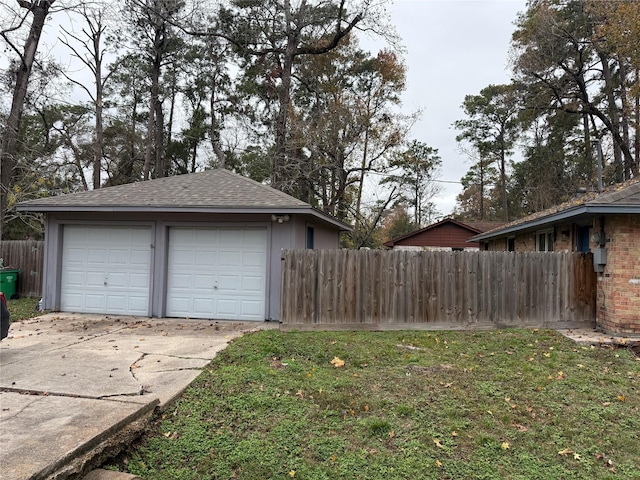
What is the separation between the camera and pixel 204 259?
9211 mm

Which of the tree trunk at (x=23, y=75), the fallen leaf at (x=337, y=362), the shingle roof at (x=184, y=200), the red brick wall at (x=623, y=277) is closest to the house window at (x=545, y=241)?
the red brick wall at (x=623, y=277)

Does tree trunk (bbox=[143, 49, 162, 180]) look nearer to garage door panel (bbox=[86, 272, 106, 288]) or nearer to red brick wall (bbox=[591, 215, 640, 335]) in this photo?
garage door panel (bbox=[86, 272, 106, 288])

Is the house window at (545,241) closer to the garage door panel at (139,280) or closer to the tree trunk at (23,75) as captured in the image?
the garage door panel at (139,280)

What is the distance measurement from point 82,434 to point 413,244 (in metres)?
27.1

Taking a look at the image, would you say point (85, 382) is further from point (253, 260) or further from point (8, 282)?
point (8, 282)

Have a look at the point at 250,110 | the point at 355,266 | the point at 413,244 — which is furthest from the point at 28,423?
the point at 413,244

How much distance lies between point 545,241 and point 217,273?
943 cm

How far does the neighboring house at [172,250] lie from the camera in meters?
8.89

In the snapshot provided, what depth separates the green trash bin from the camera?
11328mm

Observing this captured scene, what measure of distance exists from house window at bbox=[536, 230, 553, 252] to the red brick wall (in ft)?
13.0

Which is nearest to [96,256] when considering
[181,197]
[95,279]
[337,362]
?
[95,279]

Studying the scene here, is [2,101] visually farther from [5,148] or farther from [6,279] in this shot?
[6,279]

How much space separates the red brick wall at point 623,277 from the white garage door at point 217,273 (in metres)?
6.67

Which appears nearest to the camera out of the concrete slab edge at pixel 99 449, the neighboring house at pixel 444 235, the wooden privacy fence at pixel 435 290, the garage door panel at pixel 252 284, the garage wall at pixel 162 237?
the concrete slab edge at pixel 99 449
